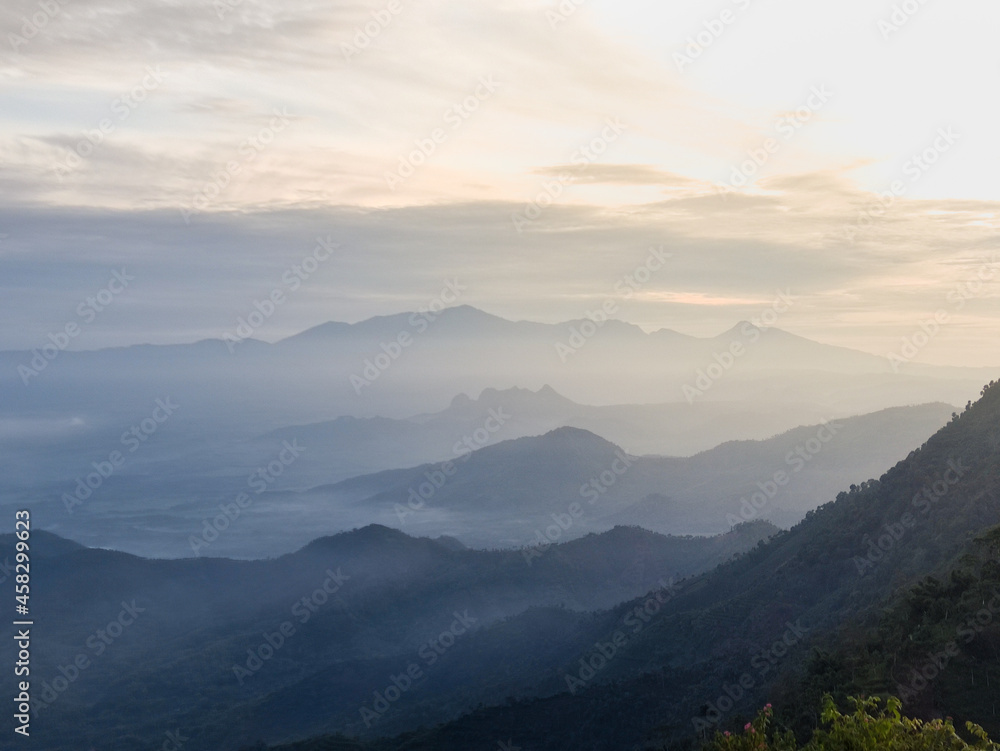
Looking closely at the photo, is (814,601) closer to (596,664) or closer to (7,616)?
(596,664)

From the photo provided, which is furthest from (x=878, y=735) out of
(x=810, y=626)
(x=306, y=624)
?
(x=306, y=624)

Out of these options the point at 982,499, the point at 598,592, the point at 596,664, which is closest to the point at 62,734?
the point at 596,664

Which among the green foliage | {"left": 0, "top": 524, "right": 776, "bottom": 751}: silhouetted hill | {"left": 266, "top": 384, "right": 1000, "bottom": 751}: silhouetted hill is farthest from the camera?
{"left": 0, "top": 524, "right": 776, "bottom": 751}: silhouetted hill

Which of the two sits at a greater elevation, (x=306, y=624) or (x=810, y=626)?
(x=810, y=626)

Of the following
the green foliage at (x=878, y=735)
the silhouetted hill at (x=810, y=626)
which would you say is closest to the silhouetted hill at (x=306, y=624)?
the silhouetted hill at (x=810, y=626)

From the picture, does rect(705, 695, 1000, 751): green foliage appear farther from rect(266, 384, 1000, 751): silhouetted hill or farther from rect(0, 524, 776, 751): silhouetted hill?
rect(0, 524, 776, 751): silhouetted hill

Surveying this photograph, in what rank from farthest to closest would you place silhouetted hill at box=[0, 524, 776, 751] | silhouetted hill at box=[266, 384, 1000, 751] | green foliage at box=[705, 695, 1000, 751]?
silhouetted hill at box=[0, 524, 776, 751], silhouetted hill at box=[266, 384, 1000, 751], green foliage at box=[705, 695, 1000, 751]

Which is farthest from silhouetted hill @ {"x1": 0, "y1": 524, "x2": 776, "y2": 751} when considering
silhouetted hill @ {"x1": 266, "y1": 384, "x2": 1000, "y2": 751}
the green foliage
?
the green foliage

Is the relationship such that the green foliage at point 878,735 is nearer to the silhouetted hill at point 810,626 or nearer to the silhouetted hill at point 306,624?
the silhouetted hill at point 810,626

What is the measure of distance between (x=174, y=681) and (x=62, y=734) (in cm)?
1383

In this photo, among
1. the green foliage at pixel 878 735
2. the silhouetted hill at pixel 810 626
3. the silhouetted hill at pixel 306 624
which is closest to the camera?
the green foliage at pixel 878 735

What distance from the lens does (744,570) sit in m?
66.3

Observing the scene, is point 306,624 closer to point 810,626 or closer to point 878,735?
point 810,626

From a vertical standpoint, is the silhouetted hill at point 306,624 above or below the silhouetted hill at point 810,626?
below
